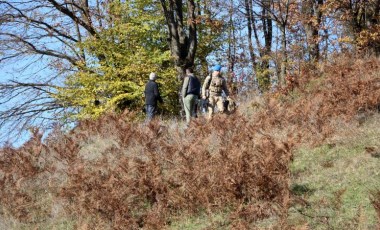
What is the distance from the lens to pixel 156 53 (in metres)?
17.3

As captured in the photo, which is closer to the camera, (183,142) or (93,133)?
(183,142)

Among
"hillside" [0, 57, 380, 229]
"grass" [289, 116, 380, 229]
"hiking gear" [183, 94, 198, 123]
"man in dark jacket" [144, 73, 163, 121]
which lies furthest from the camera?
"man in dark jacket" [144, 73, 163, 121]

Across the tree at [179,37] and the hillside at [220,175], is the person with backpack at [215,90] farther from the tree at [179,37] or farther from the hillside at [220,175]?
the tree at [179,37]

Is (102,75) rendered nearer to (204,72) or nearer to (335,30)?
(204,72)

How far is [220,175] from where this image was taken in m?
6.31

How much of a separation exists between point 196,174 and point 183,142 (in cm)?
210

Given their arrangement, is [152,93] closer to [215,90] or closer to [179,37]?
[215,90]

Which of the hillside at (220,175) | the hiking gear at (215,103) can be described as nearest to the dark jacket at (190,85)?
the hiking gear at (215,103)

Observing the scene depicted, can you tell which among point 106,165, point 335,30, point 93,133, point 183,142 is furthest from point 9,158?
point 335,30

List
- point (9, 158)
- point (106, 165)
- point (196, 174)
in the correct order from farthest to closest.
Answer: point (9, 158) < point (106, 165) < point (196, 174)

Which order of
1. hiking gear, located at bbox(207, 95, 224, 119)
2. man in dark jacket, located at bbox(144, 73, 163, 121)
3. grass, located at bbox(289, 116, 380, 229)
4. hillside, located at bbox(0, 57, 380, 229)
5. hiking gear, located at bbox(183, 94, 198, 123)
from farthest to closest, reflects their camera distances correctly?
man in dark jacket, located at bbox(144, 73, 163, 121) → hiking gear, located at bbox(183, 94, 198, 123) → hiking gear, located at bbox(207, 95, 224, 119) → hillside, located at bbox(0, 57, 380, 229) → grass, located at bbox(289, 116, 380, 229)

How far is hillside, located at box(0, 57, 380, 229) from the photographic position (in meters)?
5.73

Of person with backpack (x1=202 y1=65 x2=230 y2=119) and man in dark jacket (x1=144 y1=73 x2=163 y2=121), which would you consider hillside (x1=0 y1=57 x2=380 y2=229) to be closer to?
person with backpack (x1=202 y1=65 x2=230 y2=119)

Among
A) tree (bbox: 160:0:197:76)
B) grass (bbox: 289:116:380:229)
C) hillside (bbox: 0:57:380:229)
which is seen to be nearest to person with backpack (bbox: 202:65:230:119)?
hillside (bbox: 0:57:380:229)
